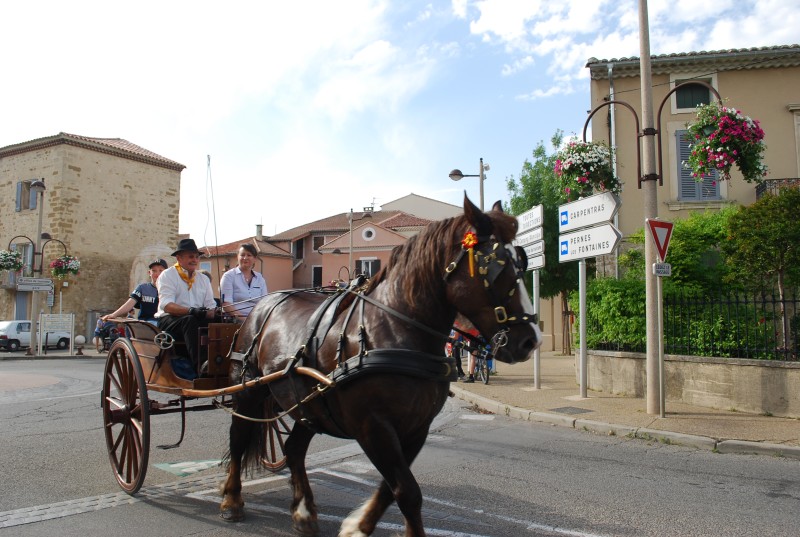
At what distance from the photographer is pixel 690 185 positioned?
1630 cm

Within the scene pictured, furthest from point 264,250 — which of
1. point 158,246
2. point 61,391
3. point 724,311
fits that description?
point 724,311

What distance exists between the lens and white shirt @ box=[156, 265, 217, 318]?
5.75 meters

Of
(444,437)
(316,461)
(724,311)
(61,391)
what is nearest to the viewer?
(316,461)

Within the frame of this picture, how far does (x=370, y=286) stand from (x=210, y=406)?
2529mm

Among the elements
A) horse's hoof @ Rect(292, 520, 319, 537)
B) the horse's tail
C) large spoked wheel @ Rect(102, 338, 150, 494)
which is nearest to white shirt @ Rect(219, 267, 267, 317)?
large spoked wheel @ Rect(102, 338, 150, 494)

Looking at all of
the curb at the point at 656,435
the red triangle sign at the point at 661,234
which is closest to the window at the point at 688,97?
the red triangle sign at the point at 661,234

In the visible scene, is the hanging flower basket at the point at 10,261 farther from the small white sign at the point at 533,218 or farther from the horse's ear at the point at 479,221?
the horse's ear at the point at 479,221

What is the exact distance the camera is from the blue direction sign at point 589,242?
1000 cm

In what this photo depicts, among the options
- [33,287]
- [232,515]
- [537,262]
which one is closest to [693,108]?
[537,262]

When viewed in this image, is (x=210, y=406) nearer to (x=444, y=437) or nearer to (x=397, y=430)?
(x=397, y=430)

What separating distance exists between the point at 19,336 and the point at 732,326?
30892 millimetres

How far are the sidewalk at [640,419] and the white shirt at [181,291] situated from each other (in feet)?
18.2

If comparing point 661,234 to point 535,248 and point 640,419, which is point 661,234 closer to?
point 640,419

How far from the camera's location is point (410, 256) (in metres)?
3.71
